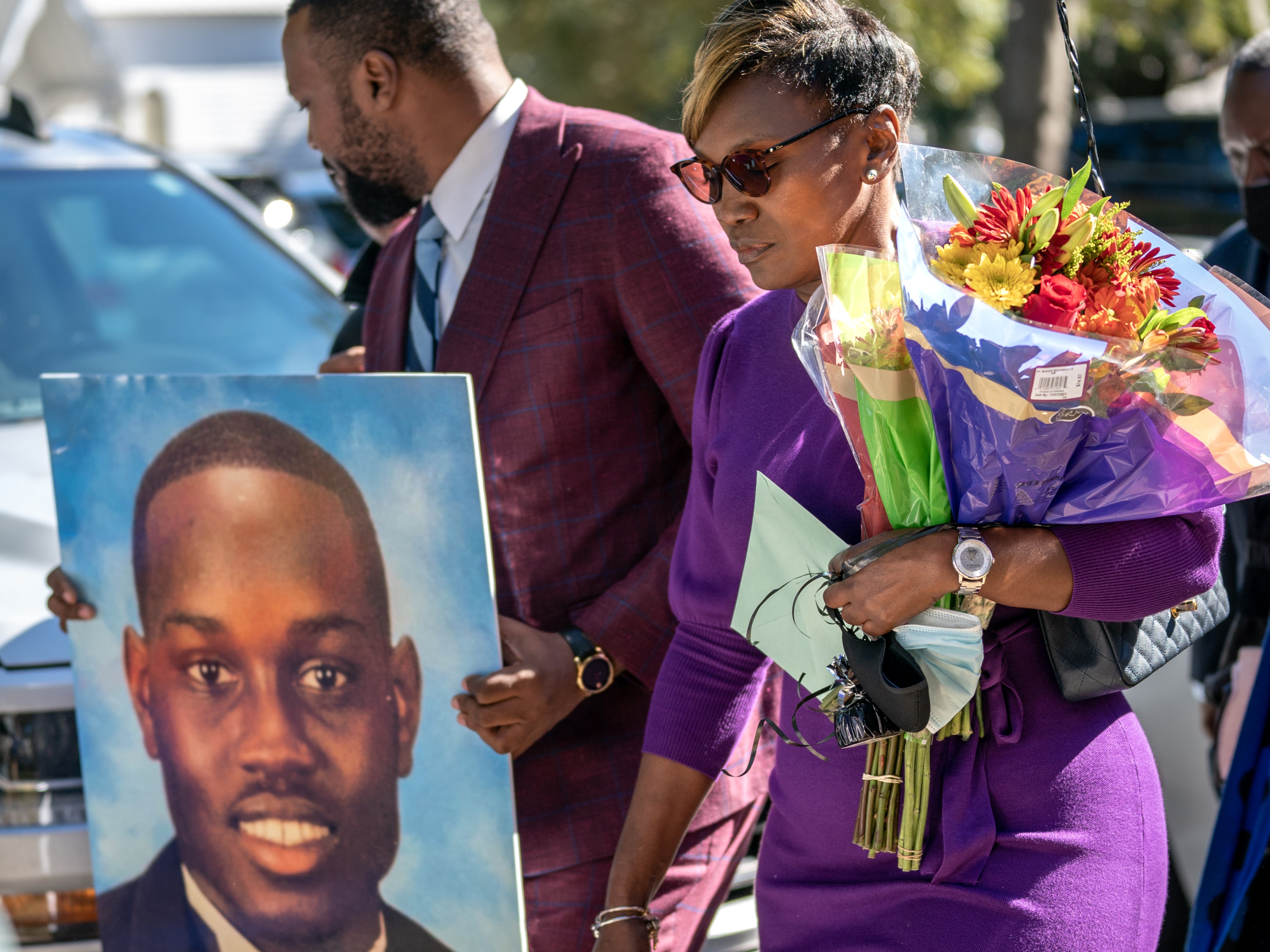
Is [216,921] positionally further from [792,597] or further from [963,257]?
[963,257]

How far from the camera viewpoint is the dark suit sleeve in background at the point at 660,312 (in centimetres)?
228

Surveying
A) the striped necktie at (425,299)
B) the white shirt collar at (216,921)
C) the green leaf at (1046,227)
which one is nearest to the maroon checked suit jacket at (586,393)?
the striped necktie at (425,299)

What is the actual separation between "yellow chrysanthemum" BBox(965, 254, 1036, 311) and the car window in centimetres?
296

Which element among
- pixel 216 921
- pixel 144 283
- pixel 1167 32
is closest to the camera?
pixel 216 921

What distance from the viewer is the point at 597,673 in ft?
7.59

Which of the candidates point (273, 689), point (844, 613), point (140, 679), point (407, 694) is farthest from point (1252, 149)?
point (140, 679)

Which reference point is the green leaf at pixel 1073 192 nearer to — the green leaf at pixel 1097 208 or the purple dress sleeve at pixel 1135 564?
the green leaf at pixel 1097 208

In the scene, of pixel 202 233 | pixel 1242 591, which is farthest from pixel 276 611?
pixel 202 233

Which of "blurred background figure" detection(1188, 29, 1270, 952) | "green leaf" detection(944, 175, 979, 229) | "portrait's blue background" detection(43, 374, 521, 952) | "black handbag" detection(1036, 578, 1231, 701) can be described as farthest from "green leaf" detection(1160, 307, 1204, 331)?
"blurred background figure" detection(1188, 29, 1270, 952)

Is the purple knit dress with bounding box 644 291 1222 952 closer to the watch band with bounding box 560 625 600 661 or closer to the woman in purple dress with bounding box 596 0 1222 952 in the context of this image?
the woman in purple dress with bounding box 596 0 1222 952

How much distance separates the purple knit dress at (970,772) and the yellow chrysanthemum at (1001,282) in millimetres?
309

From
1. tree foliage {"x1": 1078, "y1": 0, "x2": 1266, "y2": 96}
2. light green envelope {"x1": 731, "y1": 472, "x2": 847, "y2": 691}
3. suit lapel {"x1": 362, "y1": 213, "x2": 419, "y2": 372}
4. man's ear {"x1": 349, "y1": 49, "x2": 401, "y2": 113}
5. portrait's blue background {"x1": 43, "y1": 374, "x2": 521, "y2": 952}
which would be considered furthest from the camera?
tree foliage {"x1": 1078, "y1": 0, "x2": 1266, "y2": 96}

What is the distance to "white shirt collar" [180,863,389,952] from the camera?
2301 mm

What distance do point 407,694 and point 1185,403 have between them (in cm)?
132
